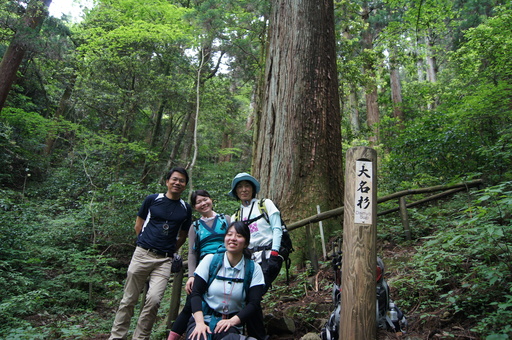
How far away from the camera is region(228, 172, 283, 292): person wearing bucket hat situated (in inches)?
128

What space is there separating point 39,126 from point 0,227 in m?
7.88

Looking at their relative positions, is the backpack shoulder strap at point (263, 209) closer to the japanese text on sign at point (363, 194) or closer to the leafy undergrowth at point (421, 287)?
the japanese text on sign at point (363, 194)

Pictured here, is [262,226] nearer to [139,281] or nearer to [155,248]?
[155,248]

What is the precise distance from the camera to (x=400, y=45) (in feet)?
35.3

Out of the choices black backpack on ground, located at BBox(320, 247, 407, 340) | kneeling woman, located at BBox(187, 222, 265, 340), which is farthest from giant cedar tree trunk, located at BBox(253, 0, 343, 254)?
kneeling woman, located at BBox(187, 222, 265, 340)

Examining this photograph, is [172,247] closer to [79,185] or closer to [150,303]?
[150,303]

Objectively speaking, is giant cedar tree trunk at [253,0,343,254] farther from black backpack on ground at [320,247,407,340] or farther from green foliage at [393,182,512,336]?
black backpack on ground at [320,247,407,340]

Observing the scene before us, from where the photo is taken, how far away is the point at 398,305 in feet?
12.1

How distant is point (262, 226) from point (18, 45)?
37.9 feet

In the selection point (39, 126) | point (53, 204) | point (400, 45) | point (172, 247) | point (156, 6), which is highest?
point (156, 6)

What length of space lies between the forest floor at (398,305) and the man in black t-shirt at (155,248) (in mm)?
1400

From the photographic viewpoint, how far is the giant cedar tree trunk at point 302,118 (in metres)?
5.97

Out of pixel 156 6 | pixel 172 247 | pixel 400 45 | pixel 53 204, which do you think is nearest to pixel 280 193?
pixel 172 247

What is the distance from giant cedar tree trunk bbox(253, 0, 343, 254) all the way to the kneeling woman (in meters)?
2.95
